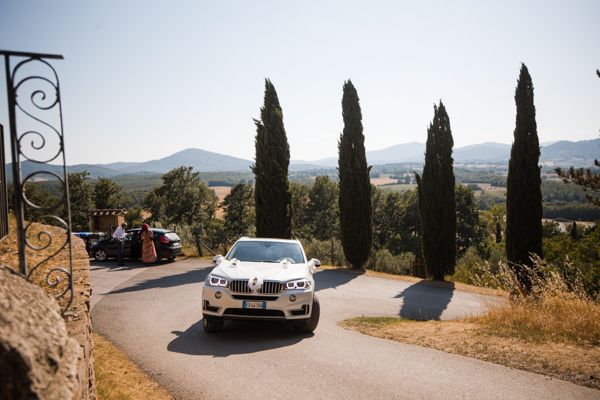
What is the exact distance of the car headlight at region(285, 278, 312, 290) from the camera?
7.65 m

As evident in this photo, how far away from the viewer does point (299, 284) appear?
7.77 m

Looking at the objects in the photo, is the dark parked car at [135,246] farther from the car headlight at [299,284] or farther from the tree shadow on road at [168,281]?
the car headlight at [299,284]

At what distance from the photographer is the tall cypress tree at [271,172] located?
2114cm

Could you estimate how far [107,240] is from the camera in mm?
19469

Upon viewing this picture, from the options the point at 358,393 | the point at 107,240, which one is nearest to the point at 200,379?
the point at 358,393

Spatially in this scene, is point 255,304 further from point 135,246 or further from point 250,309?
point 135,246

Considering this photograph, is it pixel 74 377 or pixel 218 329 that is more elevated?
pixel 74 377

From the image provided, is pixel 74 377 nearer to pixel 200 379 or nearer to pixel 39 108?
pixel 39 108

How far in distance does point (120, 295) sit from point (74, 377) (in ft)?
34.2

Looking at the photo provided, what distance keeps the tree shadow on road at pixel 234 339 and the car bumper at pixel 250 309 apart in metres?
0.44

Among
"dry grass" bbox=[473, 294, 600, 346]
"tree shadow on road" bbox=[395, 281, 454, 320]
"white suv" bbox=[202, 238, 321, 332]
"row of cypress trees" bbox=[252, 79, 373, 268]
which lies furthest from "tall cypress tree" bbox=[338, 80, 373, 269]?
"white suv" bbox=[202, 238, 321, 332]

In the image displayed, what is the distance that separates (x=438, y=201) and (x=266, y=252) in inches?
542

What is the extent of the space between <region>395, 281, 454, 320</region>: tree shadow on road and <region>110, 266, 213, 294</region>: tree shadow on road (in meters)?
6.98

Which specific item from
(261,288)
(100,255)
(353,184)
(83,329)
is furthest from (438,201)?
(83,329)
